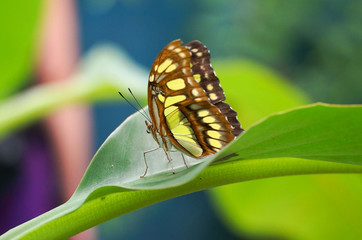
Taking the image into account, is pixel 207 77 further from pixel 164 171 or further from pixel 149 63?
pixel 149 63

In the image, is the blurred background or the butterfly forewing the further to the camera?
the blurred background

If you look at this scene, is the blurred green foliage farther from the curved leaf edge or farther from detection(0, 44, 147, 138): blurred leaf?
the curved leaf edge

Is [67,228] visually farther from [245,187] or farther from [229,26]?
[229,26]

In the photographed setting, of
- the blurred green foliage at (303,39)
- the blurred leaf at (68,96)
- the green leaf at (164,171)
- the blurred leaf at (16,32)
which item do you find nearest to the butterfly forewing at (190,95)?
the green leaf at (164,171)

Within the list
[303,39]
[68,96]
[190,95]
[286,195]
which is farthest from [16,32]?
[303,39]

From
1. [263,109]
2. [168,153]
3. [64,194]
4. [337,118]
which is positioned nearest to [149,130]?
[168,153]

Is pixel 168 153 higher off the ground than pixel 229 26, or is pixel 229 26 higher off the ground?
pixel 229 26

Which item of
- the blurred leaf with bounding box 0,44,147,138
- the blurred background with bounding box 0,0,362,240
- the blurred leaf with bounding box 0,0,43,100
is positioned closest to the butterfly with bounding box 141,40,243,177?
the blurred leaf with bounding box 0,44,147,138

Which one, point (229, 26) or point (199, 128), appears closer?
point (199, 128)
